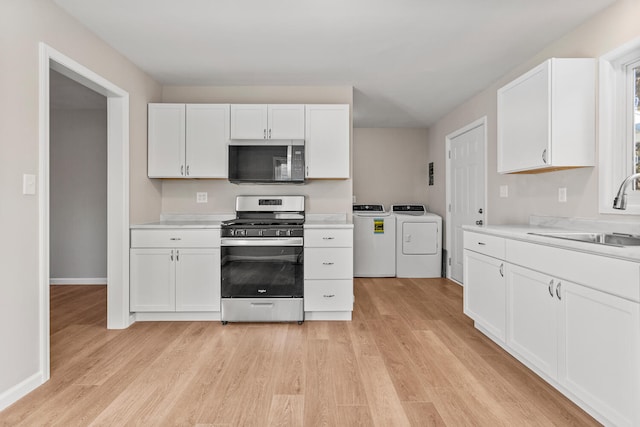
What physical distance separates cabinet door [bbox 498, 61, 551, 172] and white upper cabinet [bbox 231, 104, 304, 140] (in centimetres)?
172

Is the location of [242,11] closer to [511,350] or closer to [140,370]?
[140,370]

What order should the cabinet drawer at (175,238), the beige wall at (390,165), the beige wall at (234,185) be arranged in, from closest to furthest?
the cabinet drawer at (175,238)
the beige wall at (234,185)
the beige wall at (390,165)

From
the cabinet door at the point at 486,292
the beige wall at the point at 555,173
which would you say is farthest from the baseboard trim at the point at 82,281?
the beige wall at the point at 555,173

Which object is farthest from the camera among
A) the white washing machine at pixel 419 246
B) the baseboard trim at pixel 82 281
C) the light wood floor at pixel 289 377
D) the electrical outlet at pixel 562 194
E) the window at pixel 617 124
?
the white washing machine at pixel 419 246

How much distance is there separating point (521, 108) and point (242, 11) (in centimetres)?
203

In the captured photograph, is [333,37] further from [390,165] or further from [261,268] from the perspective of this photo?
[390,165]

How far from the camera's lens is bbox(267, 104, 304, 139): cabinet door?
3.42 m

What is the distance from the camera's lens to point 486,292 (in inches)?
103

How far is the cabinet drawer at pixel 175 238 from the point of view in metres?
3.06

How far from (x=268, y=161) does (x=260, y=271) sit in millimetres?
1032

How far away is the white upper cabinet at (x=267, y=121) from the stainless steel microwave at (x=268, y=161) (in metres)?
0.08

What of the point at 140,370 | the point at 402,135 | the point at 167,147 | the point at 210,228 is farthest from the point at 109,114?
the point at 402,135

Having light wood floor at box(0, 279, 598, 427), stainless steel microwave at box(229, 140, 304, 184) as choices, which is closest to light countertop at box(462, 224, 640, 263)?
light wood floor at box(0, 279, 598, 427)

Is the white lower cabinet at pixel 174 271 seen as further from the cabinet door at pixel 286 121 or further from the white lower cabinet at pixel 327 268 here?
the cabinet door at pixel 286 121
